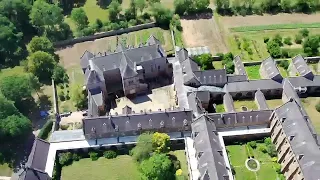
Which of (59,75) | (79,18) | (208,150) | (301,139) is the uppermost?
(79,18)

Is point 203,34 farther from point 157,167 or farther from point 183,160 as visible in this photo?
point 157,167

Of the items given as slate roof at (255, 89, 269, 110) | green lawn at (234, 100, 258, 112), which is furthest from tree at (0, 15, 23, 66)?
slate roof at (255, 89, 269, 110)

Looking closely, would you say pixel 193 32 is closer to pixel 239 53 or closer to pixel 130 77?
pixel 239 53

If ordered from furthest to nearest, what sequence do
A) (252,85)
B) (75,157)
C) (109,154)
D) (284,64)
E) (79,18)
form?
(79,18) < (284,64) < (252,85) < (109,154) < (75,157)

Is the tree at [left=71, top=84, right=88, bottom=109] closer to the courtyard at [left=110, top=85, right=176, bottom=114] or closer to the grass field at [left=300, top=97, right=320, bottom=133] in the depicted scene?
the courtyard at [left=110, top=85, right=176, bottom=114]

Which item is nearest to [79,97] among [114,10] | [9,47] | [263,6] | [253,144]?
[9,47]

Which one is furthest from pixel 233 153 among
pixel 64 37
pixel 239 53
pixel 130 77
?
pixel 64 37
